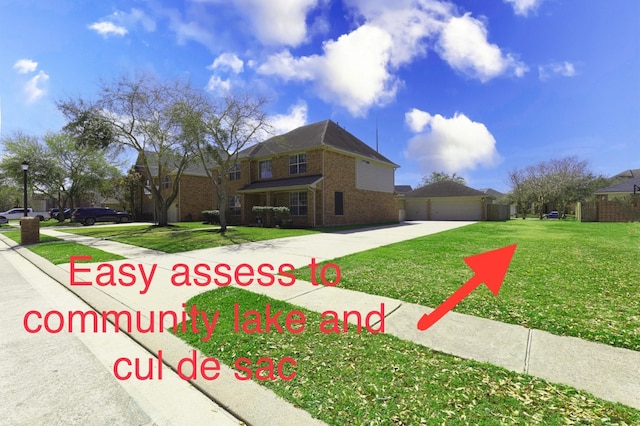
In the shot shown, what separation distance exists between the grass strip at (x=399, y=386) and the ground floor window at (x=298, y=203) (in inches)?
704

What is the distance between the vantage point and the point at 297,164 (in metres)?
22.7

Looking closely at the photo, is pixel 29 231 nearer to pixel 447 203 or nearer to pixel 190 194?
pixel 190 194

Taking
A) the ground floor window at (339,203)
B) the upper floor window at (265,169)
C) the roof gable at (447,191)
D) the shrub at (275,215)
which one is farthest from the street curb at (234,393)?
the roof gable at (447,191)

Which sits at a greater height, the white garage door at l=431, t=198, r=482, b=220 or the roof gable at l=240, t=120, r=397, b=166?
the roof gable at l=240, t=120, r=397, b=166

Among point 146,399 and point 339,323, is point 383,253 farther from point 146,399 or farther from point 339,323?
point 146,399

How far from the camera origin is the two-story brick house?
2114 centimetres

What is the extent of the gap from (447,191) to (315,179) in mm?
20856

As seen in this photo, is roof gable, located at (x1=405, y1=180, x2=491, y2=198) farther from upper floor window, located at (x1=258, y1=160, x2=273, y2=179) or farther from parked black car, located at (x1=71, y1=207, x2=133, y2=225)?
parked black car, located at (x1=71, y1=207, x2=133, y2=225)

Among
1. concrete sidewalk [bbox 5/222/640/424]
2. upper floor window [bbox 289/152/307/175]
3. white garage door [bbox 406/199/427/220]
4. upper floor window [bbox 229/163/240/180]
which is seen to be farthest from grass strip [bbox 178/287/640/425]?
white garage door [bbox 406/199/427/220]

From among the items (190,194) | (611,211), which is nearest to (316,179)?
(190,194)

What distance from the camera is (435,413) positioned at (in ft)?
7.54

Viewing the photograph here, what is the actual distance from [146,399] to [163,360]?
2.20 feet

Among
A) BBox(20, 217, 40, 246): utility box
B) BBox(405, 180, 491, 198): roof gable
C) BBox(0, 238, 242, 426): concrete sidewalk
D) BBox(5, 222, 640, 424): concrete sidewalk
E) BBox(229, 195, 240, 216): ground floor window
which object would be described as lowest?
→ BBox(0, 238, 242, 426): concrete sidewalk

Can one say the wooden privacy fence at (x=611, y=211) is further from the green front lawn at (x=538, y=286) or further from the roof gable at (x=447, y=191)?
the green front lawn at (x=538, y=286)
